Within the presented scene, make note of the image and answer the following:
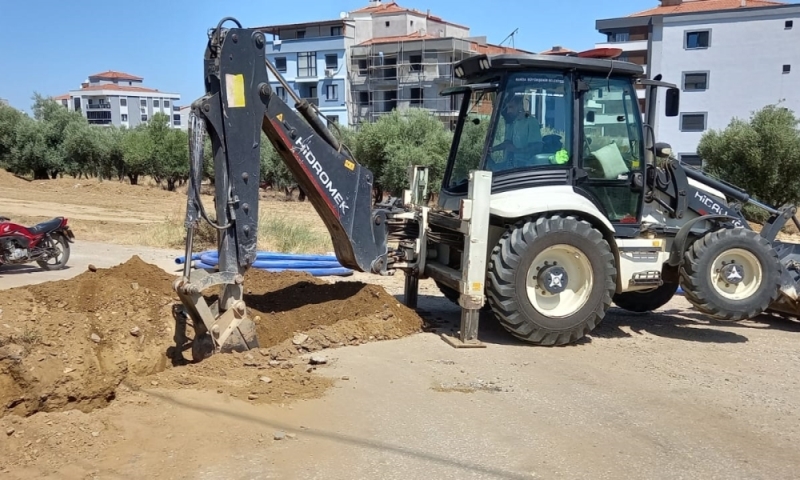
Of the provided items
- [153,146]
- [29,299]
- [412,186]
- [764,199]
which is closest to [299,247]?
[412,186]

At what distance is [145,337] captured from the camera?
6.27m

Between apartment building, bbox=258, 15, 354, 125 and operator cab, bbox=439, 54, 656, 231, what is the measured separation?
2207 inches

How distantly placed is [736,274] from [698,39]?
152ft

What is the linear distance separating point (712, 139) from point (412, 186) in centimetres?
2738

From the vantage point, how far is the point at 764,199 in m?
30.0

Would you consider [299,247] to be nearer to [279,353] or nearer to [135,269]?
[135,269]

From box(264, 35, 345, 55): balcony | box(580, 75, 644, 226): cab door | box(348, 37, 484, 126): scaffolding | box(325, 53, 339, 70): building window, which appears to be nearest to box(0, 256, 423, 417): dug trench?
box(580, 75, 644, 226): cab door

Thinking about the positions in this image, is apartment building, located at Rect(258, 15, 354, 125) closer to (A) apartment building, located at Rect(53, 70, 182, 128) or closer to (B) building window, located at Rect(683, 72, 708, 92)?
(B) building window, located at Rect(683, 72, 708, 92)

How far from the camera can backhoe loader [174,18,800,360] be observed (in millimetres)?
6141

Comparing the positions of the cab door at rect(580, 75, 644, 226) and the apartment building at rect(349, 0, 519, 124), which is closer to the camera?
the cab door at rect(580, 75, 644, 226)

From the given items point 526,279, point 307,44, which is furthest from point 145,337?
point 307,44

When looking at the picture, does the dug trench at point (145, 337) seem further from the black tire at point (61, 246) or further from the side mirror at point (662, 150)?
the black tire at point (61, 246)

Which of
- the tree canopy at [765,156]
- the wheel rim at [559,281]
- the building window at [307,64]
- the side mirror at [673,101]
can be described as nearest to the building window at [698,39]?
the tree canopy at [765,156]

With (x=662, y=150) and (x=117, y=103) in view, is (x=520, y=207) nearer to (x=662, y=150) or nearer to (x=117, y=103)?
(x=662, y=150)
